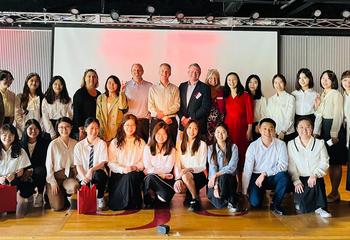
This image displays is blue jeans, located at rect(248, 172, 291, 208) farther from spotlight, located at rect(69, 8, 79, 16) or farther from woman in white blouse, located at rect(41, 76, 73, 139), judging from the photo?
spotlight, located at rect(69, 8, 79, 16)

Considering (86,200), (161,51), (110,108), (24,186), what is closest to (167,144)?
(110,108)

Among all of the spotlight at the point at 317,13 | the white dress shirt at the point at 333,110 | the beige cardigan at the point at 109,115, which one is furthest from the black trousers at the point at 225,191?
the spotlight at the point at 317,13

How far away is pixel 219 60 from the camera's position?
21.7 ft

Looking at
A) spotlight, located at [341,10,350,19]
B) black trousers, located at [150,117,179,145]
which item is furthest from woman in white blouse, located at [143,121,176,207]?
spotlight, located at [341,10,350,19]

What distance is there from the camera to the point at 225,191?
153 inches

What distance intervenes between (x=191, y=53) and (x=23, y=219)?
12.8 feet

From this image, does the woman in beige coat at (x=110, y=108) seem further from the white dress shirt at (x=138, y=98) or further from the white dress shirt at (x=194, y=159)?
the white dress shirt at (x=194, y=159)

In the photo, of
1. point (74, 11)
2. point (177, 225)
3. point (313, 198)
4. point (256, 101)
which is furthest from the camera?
point (74, 11)

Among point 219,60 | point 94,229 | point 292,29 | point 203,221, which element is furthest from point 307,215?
point 292,29

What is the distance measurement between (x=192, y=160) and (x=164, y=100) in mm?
809

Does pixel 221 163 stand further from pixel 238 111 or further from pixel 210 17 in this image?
pixel 210 17

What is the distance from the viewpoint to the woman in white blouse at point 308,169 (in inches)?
152

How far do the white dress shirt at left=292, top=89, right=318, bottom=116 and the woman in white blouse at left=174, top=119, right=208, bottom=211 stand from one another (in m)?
1.23

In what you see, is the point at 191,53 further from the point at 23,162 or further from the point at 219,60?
the point at 23,162
